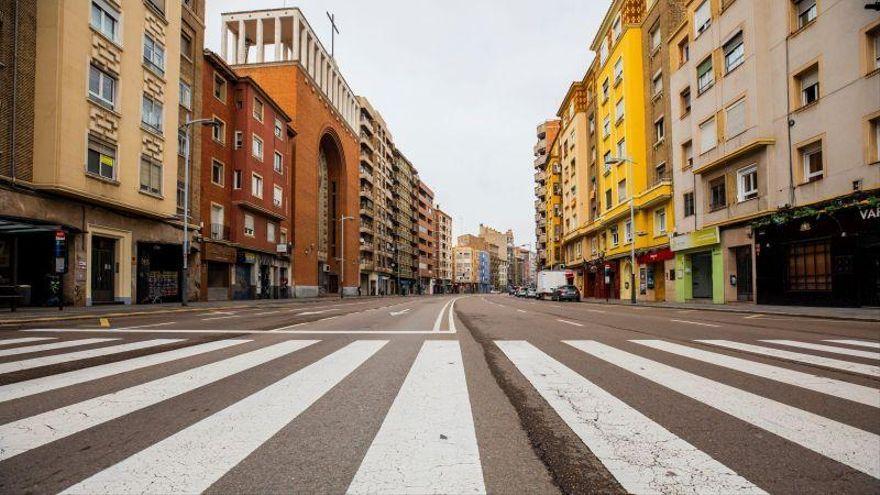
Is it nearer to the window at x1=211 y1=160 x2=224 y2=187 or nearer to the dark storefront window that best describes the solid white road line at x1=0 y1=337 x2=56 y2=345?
the dark storefront window

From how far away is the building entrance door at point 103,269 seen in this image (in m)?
20.4

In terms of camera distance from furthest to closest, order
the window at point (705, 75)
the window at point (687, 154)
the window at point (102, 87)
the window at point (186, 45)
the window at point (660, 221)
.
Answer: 1. the window at point (660, 221)
2. the window at point (186, 45)
3. the window at point (687, 154)
4. the window at point (705, 75)
5. the window at point (102, 87)

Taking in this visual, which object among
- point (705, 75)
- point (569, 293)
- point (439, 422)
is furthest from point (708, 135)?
point (439, 422)

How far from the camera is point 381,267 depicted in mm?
78188

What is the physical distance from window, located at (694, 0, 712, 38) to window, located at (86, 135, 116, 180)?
98.7ft

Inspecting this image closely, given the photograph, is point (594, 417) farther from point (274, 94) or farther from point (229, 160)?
point (274, 94)

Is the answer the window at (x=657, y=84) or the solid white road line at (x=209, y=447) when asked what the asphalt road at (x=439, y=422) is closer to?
the solid white road line at (x=209, y=447)

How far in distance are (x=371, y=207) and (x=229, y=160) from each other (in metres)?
40.0

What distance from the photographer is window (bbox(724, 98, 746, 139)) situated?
21737 millimetres

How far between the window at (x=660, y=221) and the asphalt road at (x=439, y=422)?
25.5m

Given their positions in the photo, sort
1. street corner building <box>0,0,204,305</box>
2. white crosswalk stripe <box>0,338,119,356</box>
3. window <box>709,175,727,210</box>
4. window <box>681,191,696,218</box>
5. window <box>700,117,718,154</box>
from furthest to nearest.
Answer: window <box>681,191,696,218</box> < window <box>700,117,718,154</box> < window <box>709,175,727,210</box> < street corner building <box>0,0,204,305</box> < white crosswalk stripe <box>0,338,119,356</box>

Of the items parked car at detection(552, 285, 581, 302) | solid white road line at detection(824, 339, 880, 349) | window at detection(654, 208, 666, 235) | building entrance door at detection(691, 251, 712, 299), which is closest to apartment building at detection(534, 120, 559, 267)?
parked car at detection(552, 285, 581, 302)

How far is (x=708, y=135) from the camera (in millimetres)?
24672

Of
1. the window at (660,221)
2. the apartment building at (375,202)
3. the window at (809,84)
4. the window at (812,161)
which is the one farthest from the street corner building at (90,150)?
the apartment building at (375,202)
